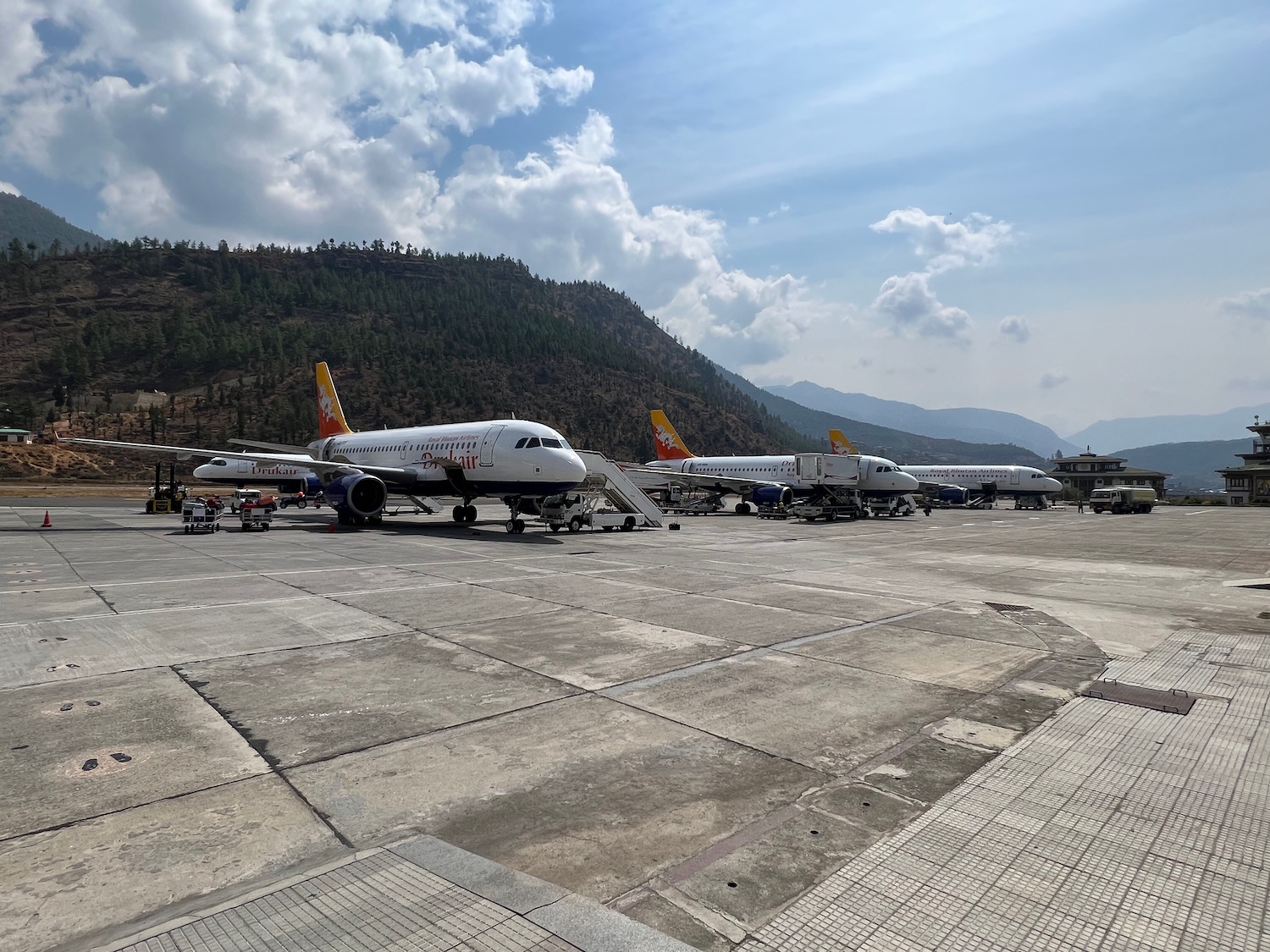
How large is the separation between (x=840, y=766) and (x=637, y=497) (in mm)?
23694

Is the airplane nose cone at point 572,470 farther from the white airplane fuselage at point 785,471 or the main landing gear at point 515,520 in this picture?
the white airplane fuselage at point 785,471

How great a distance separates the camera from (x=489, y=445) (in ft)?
81.5

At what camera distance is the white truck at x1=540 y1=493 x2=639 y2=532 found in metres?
25.5

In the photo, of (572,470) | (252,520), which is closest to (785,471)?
(572,470)

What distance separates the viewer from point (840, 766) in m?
4.82

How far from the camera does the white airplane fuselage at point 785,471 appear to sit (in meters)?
39.1

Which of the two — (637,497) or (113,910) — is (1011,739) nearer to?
(113,910)

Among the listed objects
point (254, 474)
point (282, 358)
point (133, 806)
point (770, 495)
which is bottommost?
point (133, 806)

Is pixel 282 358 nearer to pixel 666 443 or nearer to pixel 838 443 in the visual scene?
pixel 666 443

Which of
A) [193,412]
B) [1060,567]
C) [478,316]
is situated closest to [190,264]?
[478,316]

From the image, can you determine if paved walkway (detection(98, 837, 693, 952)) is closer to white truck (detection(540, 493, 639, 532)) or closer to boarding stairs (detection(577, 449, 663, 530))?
white truck (detection(540, 493, 639, 532))

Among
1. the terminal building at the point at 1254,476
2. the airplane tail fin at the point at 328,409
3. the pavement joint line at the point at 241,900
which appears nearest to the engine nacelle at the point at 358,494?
the airplane tail fin at the point at 328,409

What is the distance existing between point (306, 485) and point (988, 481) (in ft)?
169

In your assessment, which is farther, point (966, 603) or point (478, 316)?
point (478, 316)
